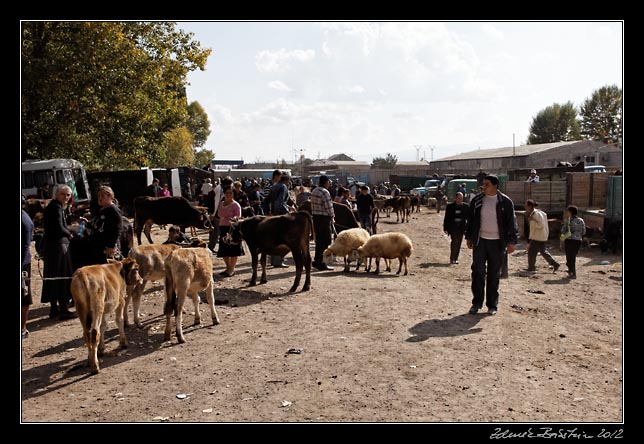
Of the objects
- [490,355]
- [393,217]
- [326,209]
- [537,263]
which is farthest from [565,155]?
[490,355]

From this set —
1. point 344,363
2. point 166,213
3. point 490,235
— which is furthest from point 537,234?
point 166,213

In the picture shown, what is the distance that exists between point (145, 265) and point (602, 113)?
85746 millimetres

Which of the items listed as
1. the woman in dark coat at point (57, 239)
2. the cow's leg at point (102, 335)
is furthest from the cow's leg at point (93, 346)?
the woman in dark coat at point (57, 239)

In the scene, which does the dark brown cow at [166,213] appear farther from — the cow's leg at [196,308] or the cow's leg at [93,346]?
the cow's leg at [93,346]

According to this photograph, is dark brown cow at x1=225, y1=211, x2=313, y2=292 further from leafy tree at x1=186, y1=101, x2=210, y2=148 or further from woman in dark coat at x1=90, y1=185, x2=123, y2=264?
leafy tree at x1=186, y1=101, x2=210, y2=148

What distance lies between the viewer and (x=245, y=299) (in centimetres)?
1016

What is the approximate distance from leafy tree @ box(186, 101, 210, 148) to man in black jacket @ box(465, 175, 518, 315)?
8955 cm

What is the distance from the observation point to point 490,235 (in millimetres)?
8938

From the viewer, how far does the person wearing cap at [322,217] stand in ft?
41.8

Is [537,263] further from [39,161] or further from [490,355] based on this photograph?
[39,161]

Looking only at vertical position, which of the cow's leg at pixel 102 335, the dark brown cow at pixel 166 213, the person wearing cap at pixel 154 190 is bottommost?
the cow's leg at pixel 102 335

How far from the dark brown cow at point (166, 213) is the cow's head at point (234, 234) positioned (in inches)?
213

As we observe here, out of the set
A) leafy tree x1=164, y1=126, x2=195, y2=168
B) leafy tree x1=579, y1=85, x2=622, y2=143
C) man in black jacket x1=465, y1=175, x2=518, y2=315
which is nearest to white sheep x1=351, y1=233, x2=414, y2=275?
man in black jacket x1=465, y1=175, x2=518, y2=315

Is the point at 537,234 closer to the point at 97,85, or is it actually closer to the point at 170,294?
the point at 170,294
